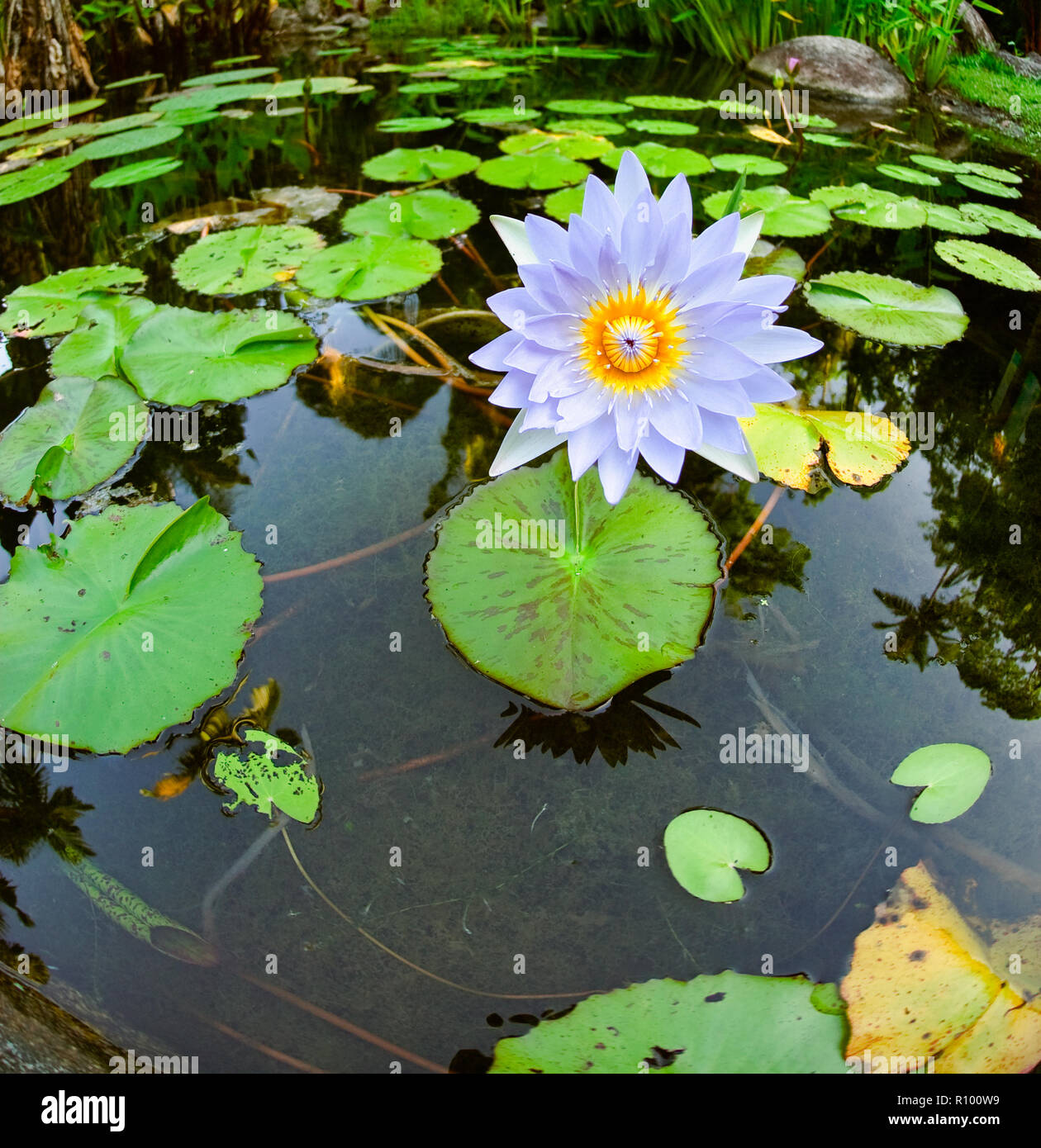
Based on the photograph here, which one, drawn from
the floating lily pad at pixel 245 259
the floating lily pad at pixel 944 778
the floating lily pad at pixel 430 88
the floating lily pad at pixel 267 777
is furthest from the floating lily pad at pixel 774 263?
the floating lily pad at pixel 430 88

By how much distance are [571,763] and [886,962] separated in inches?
20.6

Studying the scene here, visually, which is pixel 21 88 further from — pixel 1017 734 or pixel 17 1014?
pixel 1017 734

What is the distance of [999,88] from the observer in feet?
15.0

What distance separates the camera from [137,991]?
97cm

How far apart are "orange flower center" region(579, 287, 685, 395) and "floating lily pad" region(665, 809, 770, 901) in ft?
2.35

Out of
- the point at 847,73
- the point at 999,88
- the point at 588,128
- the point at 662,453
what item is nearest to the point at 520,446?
the point at 662,453

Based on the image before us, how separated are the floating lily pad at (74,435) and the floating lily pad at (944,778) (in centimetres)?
180

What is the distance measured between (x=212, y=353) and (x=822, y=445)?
5.45 ft

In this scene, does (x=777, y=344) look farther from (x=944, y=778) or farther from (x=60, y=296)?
(x=60, y=296)

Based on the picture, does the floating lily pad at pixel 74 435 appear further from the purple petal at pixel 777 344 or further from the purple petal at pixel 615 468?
the purple petal at pixel 777 344

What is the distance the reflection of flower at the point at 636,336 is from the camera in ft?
3.56

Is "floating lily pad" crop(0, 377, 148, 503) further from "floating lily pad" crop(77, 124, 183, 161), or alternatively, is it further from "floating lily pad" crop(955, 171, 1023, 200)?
"floating lily pad" crop(955, 171, 1023, 200)

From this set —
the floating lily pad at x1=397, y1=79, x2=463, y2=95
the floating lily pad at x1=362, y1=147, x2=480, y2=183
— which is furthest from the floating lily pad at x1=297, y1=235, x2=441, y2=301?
the floating lily pad at x1=397, y1=79, x2=463, y2=95

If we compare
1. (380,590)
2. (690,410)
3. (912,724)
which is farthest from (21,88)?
(912,724)
